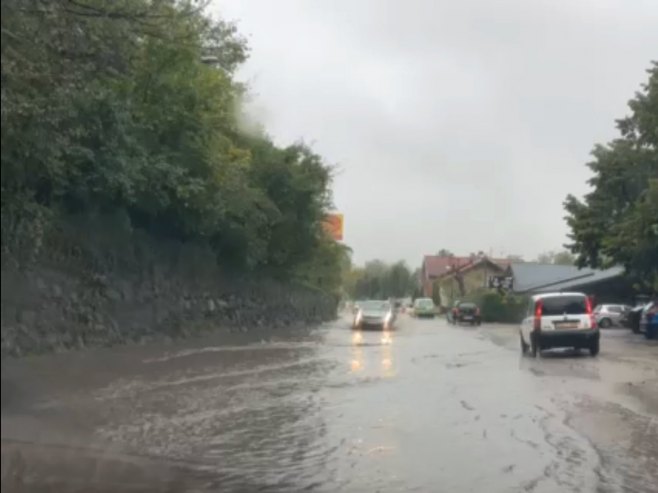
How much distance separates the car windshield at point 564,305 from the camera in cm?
→ 2580

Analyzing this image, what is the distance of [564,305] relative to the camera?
84.9ft

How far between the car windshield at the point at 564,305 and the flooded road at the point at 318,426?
365 centimetres

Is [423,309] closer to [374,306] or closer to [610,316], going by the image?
[610,316]

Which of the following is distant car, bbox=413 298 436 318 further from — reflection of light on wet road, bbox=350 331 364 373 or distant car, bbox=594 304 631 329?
reflection of light on wet road, bbox=350 331 364 373

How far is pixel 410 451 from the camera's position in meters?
10.8

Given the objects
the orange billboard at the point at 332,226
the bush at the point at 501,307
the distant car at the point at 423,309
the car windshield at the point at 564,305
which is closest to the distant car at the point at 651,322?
the car windshield at the point at 564,305

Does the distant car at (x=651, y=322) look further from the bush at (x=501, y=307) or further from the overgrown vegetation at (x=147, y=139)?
the bush at (x=501, y=307)

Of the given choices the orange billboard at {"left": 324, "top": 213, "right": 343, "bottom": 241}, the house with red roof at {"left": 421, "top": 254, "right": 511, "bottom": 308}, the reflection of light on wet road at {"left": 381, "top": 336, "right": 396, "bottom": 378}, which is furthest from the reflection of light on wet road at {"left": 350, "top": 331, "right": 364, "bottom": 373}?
the house with red roof at {"left": 421, "top": 254, "right": 511, "bottom": 308}

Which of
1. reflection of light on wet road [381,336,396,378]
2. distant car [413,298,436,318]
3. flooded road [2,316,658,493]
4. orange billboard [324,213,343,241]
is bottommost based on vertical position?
flooded road [2,316,658,493]

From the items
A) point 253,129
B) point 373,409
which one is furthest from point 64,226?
point 253,129

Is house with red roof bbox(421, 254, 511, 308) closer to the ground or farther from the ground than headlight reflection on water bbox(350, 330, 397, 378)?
farther from the ground

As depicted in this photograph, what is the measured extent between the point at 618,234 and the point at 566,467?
3481 cm

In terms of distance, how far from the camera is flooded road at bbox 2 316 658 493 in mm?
6273

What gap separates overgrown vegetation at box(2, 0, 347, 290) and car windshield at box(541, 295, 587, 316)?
30.1 ft
